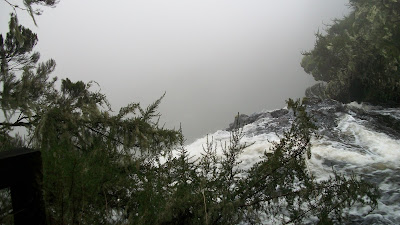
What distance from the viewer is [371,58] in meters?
17.7

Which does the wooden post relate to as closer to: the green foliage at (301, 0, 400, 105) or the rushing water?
the rushing water

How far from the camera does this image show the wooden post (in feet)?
5.57

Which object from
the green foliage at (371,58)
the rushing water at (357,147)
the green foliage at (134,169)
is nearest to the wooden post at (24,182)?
the green foliage at (134,169)

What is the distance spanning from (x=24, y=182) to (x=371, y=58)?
65.9 feet

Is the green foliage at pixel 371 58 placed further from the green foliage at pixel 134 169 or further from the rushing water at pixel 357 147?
the green foliage at pixel 134 169

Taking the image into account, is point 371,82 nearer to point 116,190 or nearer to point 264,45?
point 116,190

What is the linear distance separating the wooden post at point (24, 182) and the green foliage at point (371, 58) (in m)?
18.0

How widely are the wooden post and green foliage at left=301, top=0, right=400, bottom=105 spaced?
1801 cm

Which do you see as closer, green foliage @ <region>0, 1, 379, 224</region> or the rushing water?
green foliage @ <region>0, 1, 379, 224</region>

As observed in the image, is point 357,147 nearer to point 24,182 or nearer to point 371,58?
point 371,58

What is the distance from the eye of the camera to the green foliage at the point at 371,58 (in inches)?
640

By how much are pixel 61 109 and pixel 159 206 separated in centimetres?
289

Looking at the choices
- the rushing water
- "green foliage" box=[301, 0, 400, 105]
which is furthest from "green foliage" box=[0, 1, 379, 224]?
"green foliage" box=[301, 0, 400, 105]

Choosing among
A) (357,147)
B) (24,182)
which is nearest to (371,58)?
(357,147)
